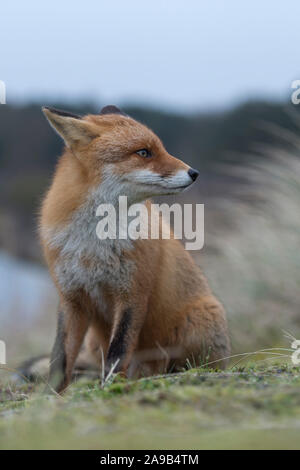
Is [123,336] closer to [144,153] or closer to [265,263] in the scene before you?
[144,153]

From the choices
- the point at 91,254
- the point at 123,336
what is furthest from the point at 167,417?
the point at 91,254

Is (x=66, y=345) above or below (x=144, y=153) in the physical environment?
below

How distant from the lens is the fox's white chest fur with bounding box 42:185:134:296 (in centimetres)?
544

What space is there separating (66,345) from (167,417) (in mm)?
2429

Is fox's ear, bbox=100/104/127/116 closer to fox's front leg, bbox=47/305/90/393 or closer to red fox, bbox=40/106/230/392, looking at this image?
red fox, bbox=40/106/230/392

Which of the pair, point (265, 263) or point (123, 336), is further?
point (265, 263)

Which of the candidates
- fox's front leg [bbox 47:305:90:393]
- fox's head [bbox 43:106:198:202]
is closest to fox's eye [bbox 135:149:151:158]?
fox's head [bbox 43:106:198:202]

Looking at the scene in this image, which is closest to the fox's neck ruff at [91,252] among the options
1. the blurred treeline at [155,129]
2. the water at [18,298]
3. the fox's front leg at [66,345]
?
the fox's front leg at [66,345]

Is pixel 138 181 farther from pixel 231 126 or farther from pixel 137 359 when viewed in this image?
pixel 231 126

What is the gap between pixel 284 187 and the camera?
1091 cm

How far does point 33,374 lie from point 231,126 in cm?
3041

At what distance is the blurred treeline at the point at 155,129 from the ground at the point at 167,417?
26.0 metres

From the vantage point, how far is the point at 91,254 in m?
5.48

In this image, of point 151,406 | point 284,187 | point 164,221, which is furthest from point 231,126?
point 151,406
